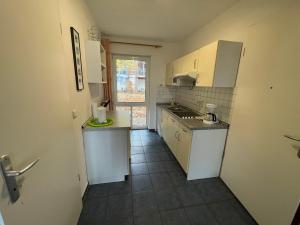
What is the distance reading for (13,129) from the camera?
24.4 inches

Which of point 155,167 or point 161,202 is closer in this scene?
point 161,202

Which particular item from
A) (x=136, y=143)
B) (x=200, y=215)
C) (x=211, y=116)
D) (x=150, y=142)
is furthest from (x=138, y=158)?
(x=211, y=116)

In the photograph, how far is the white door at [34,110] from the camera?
593 millimetres

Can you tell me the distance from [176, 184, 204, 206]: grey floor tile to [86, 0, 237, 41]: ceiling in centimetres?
249

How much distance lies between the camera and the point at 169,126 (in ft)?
9.08

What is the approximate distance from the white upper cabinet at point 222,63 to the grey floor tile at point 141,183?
5.30 feet

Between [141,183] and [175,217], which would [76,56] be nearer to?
[141,183]

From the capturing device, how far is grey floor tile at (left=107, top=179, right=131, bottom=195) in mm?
1811

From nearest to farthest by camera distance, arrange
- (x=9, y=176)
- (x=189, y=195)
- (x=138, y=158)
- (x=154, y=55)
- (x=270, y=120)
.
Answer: (x=9, y=176)
(x=270, y=120)
(x=189, y=195)
(x=138, y=158)
(x=154, y=55)

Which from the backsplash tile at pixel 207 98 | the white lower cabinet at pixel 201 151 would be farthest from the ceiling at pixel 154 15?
the white lower cabinet at pixel 201 151

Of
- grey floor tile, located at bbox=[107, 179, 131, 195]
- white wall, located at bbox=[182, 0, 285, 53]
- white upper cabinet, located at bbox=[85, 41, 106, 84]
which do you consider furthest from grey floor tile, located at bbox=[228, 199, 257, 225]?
white upper cabinet, located at bbox=[85, 41, 106, 84]

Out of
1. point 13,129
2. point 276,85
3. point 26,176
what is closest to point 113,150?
point 26,176

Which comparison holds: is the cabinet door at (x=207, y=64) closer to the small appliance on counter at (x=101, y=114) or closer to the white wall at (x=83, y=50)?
the small appliance on counter at (x=101, y=114)

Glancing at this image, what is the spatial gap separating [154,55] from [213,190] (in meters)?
3.07
